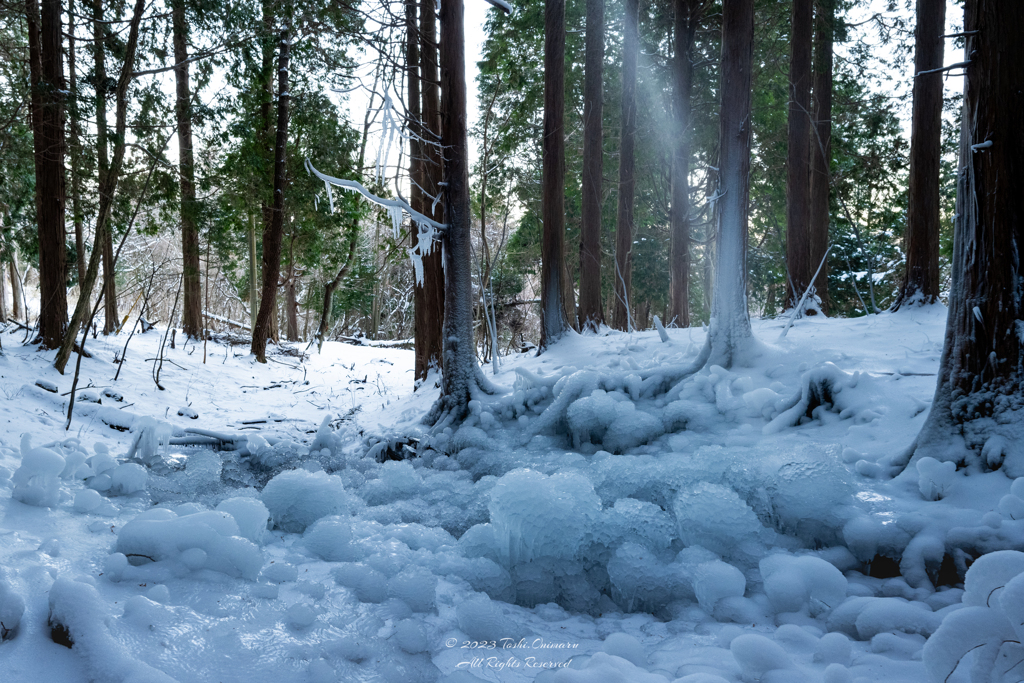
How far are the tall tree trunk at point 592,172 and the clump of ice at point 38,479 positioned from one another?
6280 millimetres

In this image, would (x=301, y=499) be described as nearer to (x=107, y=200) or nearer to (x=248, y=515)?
(x=248, y=515)

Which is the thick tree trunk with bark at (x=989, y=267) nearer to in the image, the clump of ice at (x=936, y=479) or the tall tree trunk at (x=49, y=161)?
the clump of ice at (x=936, y=479)

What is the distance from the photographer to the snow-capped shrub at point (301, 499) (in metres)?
2.95

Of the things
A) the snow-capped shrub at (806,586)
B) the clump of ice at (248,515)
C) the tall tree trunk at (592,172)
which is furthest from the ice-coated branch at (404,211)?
the snow-capped shrub at (806,586)

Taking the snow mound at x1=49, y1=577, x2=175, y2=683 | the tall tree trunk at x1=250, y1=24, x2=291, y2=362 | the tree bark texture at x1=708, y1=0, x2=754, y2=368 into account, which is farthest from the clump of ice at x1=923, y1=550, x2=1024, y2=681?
the tall tree trunk at x1=250, y1=24, x2=291, y2=362

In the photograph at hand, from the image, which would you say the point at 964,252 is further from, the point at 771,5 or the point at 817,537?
the point at 771,5

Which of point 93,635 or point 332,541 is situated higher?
point 93,635

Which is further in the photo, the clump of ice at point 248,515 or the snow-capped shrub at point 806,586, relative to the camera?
the clump of ice at point 248,515

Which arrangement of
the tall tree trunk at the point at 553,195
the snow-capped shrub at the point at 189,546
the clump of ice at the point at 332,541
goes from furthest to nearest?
the tall tree trunk at the point at 553,195, the clump of ice at the point at 332,541, the snow-capped shrub at the point at 189,546

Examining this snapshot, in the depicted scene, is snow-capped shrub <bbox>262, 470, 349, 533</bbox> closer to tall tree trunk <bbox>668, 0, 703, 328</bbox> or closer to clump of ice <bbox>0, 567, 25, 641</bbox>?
clump of ice <bbox>0, 567, 25, 641</bbox>

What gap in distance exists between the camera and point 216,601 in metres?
2.04

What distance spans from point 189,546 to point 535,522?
148 cm

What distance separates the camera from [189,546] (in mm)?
2232

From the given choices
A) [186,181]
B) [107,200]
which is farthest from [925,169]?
[186,181]
